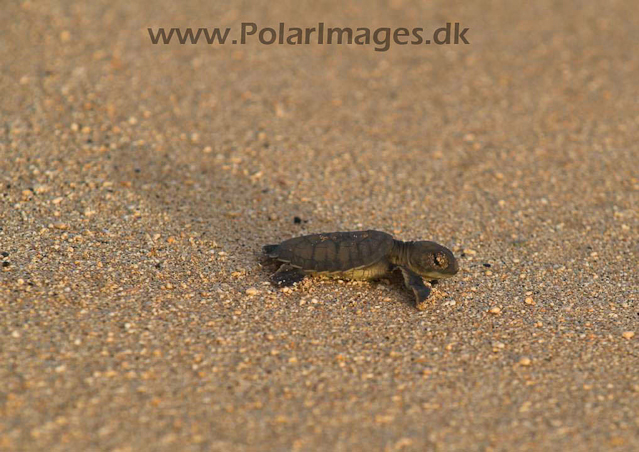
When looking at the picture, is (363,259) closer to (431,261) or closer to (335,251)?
(335,251)

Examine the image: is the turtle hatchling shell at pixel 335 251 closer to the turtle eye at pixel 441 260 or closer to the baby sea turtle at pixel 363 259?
the baby sea turtle at pixel 363 259

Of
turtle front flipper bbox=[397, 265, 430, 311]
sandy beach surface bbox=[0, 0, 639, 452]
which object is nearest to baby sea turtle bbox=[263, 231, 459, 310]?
turtle front flipper bbox=[397, 265, 430, 311]

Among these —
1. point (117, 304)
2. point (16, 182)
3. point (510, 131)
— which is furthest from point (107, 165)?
point (510, 131)

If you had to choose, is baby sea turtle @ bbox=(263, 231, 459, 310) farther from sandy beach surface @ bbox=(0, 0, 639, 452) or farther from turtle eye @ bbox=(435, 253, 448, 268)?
sandy beach surface @ bbox=(0, 0, 639, 452)

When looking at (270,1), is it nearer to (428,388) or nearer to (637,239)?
(637,239)

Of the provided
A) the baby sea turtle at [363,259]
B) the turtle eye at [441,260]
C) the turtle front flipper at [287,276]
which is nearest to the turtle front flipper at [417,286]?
the baby sea turtle at [363,259]
